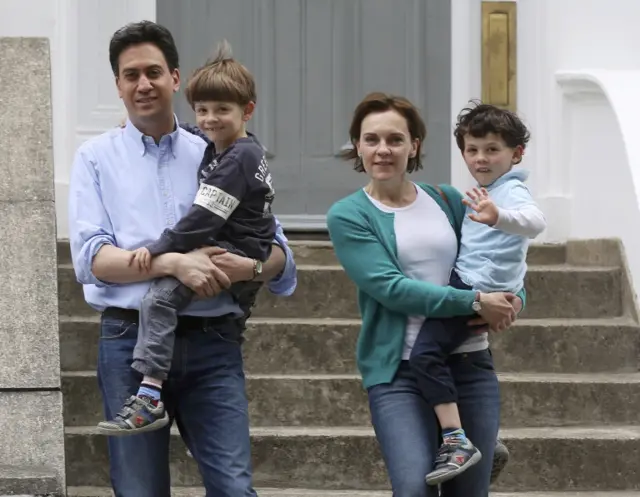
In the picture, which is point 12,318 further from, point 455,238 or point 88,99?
point 88,99

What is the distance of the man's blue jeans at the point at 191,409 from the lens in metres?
3.89

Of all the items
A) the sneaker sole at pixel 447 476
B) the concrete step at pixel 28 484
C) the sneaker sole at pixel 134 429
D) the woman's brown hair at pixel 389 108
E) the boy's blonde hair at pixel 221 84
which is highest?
the boy's blonde hair at pixel 221 84

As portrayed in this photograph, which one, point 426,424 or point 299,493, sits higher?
point 426,424

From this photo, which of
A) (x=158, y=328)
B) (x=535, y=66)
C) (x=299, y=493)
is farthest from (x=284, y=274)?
(x=535, y=66)

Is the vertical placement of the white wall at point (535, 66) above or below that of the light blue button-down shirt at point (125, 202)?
above

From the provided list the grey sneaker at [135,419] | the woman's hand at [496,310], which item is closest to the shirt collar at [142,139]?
the grey sneaker at [135,419]

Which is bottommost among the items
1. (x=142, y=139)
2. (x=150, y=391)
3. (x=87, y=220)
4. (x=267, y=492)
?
(x=267, y=492)

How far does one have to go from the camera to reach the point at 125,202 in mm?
3955

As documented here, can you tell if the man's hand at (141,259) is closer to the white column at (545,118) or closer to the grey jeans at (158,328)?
the grey jeans at (158,328)

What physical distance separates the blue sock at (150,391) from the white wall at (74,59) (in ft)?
11.7

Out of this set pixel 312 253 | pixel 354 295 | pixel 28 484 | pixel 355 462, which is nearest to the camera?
pixel 28 484

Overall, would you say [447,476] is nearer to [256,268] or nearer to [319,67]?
[256,268]

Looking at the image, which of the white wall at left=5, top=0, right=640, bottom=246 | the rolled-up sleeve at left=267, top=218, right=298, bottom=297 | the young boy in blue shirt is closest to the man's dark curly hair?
the young boy in blue shirt

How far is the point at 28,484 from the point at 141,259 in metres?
1.00
